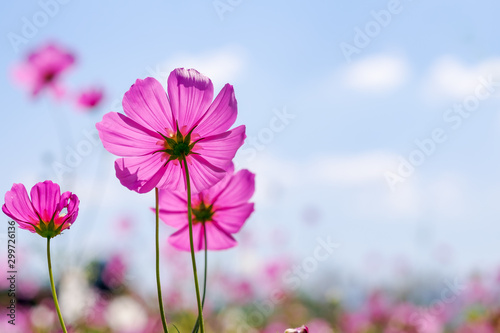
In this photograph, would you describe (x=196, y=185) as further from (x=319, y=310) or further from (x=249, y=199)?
(x=319, y=310)

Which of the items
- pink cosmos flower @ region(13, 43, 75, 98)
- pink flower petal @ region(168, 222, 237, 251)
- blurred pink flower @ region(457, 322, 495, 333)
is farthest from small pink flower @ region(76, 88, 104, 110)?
pink flower petal @ region(168, 222, 237, 251)

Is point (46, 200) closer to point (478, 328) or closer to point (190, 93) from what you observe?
point (190, 93)

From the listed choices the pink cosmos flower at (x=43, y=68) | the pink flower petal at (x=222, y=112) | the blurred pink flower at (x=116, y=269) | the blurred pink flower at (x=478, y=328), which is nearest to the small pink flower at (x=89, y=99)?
the pink cosmos flower at (x=43, y=68)

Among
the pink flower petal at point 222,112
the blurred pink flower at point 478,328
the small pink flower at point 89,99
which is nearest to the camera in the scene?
the pink flower petal at point 222,112

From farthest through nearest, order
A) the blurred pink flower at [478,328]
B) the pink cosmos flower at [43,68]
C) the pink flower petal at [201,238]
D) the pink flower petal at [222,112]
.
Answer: the pink cosmos flower at [43,68] → the blurred pink flower at [478,328] → the pink flower petal at [201,238] → the pink flower petal at [222,112]

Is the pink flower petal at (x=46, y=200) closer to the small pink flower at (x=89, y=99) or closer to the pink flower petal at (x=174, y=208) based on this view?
the pink flower petal at (x=174, y=208)
